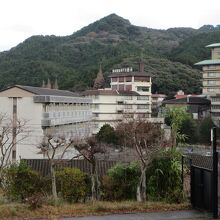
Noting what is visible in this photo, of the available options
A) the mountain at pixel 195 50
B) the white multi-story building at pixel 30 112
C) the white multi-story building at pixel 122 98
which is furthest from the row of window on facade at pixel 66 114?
the mountain at pixel 195 50

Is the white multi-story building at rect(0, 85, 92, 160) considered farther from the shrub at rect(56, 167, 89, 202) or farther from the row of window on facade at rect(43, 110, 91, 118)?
the shrub at rect(56, 167, 89, 202)

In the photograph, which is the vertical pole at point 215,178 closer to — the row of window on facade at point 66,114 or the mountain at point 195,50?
the row of window on facade at point 66,114

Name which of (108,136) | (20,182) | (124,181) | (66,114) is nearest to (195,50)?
(108,136)

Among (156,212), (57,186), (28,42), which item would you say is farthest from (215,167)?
(28,42)

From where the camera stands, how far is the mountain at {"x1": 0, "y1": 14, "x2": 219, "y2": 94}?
74.5 meters

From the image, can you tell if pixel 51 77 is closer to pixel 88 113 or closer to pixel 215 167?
pixel 88 113

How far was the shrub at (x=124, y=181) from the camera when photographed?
1022cm

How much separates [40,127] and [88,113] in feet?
44.2

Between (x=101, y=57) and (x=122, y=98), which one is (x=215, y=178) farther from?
(x=101, y=57)

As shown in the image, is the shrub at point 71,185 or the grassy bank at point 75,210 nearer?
the grassy bank at point 75,210

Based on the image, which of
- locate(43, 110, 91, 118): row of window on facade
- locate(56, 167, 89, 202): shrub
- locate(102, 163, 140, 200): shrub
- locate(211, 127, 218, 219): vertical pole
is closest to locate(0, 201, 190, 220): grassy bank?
locate(211, 127, 218, 219): vertical pole

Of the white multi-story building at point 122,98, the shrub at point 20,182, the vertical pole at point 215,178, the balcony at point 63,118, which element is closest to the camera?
the vertical pole at point 215,178

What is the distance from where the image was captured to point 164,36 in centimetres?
14188

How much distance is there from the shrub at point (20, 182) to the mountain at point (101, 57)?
186 ft
